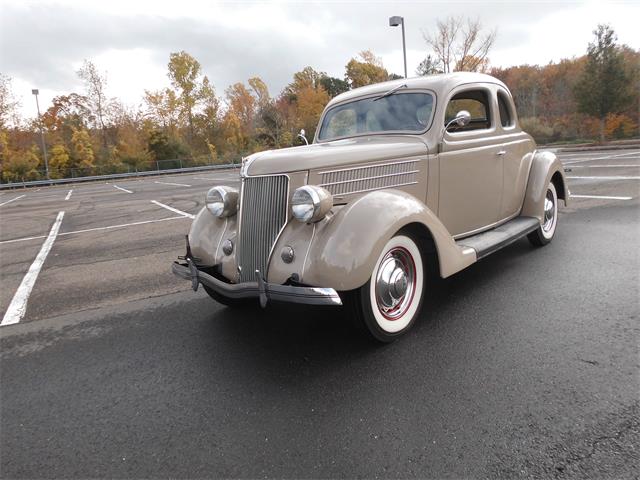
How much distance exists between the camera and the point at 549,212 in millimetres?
5047

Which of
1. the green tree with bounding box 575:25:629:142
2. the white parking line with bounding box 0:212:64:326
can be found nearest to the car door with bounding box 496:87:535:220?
the white parking line with bounding box 0:212:64:326

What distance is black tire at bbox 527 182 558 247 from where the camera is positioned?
191 inches

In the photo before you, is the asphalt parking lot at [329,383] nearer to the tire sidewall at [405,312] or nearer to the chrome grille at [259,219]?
the tire sidewall at [405,312]

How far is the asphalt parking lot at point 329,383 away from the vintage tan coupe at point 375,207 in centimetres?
39

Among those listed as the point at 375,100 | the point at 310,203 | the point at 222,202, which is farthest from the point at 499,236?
the point at 222,202

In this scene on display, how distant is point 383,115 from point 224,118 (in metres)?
44.1

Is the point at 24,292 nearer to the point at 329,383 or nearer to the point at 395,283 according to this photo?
the point at 329,383

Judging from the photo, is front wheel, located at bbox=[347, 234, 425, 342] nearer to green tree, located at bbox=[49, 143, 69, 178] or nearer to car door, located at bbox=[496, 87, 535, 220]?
car door, located at bbox=[496, 87, 535, 220]

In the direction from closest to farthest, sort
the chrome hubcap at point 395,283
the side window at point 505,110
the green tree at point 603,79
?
the chrome hubcap at point 395,283 < the side window at point 505,110 < the green tree at point 603,79

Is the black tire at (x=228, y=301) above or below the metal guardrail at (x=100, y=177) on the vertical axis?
below

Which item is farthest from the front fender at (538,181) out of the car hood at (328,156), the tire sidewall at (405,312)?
the tire sidewall at (405,312)

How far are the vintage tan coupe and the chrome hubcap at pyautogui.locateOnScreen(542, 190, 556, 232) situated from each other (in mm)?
519

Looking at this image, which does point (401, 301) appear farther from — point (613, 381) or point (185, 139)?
point (185, 139)

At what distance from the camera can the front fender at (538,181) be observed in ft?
15.1
